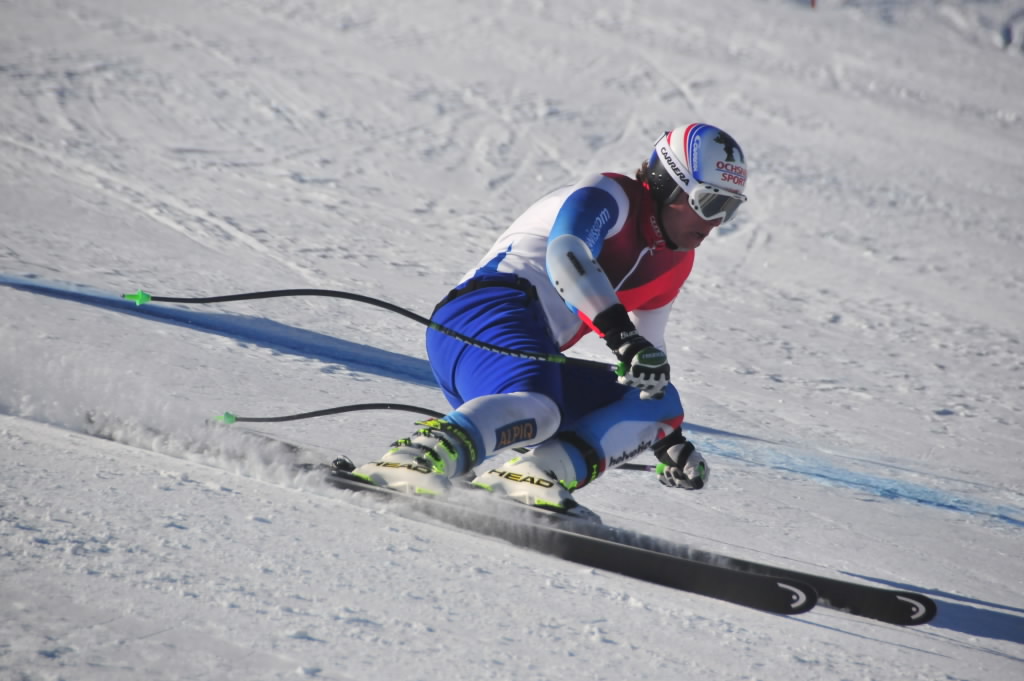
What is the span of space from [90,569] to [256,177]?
652cm

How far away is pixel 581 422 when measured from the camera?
2875mm

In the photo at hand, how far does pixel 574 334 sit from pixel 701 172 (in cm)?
62

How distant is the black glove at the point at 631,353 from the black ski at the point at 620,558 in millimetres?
441

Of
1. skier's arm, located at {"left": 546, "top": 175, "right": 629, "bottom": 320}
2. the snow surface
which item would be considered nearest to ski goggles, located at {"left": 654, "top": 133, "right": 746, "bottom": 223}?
skier's arm, located at {"left": 546, "top": 175, "right": 629, "bottom": 320}

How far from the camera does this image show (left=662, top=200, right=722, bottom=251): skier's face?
2.93 metres

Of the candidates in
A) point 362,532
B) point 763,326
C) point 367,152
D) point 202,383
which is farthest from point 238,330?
point 367,152

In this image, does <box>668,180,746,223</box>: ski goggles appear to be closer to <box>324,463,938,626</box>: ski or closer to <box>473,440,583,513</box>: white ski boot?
<box>473,440,583,513</box>: white ski boot

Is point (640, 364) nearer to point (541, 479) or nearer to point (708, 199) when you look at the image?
point (541, 479)

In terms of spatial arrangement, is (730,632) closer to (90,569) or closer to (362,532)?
(362,532)

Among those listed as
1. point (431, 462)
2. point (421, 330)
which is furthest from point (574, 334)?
point (421, 330)

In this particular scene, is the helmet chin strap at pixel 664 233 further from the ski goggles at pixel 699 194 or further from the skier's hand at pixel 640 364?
the skier's hand at pixel 640 364

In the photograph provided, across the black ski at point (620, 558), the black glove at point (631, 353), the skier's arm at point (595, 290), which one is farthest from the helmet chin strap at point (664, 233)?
the black ski at point (620, 558)

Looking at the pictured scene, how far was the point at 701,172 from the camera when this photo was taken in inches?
114

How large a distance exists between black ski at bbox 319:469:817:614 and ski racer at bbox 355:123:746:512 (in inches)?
2.9
